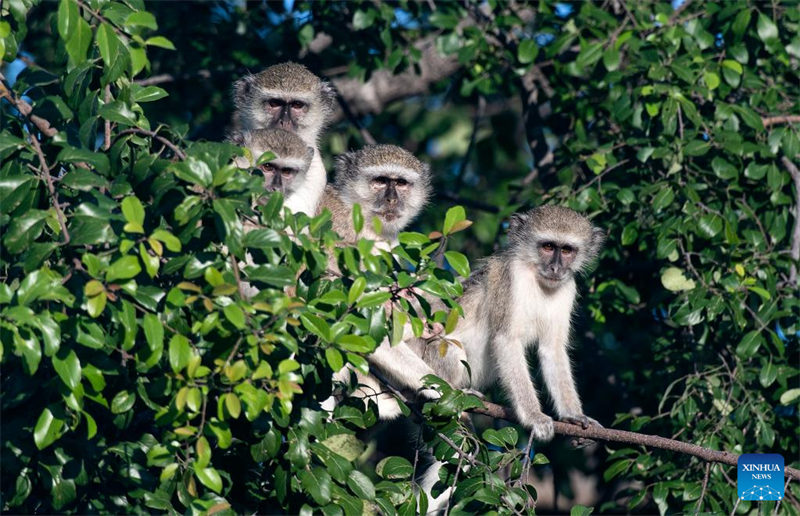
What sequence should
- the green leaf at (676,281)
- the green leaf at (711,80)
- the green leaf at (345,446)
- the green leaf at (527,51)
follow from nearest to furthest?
the green leaf at (345,446), the green leaf at (676,281), the green leaf at (711,80), the green leaf at (527,51)

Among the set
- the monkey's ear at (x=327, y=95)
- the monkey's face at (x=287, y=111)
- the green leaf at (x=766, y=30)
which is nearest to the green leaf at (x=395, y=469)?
the monkey's face at (x=287, y=111)

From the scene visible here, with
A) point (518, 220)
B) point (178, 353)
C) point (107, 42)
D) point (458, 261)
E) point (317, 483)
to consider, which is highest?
point (107, 42)

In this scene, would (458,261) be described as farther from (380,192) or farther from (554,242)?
(380,192)

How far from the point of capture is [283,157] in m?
5.62

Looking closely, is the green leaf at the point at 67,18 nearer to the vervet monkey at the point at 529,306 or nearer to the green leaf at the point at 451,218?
the green leaf at the point at 451,218

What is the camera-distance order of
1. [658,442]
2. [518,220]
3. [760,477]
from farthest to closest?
[518,220] → [760,477] → [658,442]

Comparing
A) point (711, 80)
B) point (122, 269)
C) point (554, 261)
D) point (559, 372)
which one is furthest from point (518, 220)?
point (122, 269)

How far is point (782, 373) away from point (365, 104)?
4.29 m

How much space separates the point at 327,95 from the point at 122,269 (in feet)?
12.8

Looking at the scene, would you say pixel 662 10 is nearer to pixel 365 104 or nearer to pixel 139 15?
pixel 365 104

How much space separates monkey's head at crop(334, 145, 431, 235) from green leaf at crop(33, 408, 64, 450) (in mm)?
2915

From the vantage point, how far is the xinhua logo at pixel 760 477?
478cm

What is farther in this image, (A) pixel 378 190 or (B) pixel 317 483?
(A) pixel 378 190

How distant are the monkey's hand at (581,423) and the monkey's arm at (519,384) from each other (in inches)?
5.9
